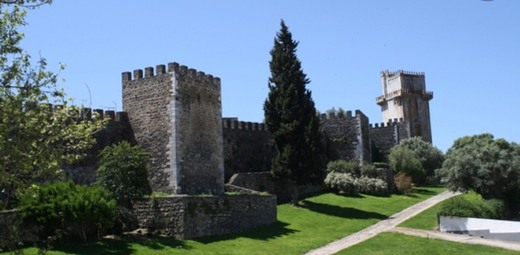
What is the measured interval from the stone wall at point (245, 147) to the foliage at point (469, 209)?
46.0 ft

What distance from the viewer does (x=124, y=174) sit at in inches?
952

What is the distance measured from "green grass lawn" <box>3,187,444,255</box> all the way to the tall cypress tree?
1920mm

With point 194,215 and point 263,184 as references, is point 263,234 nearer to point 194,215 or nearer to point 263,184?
point 194,215

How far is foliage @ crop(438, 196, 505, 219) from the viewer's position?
94.9 ft

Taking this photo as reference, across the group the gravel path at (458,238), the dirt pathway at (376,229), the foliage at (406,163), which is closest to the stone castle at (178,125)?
the dirt pathway at (376,229)

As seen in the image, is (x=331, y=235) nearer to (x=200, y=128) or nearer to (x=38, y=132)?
(x=200, y=128)

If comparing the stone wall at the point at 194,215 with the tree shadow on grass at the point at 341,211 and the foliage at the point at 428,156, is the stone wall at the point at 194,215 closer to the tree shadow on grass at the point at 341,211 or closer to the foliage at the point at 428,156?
the tree shadow on grass at the point at 341,211

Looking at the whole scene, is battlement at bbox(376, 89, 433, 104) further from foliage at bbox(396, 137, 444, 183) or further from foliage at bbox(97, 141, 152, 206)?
foliage at bbox(97, 141, 152, 206)

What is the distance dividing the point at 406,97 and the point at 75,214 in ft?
198

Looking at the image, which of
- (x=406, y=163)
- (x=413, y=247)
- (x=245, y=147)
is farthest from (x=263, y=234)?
(x=406, y=163)

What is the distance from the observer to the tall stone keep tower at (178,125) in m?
28.4

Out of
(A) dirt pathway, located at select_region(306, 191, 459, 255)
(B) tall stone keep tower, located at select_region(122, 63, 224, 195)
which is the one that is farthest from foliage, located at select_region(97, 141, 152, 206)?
(A) dirt pathway, located at select_region(306, 191, 459, 255)

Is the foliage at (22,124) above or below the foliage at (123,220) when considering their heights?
above

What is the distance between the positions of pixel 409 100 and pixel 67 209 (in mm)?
60814
